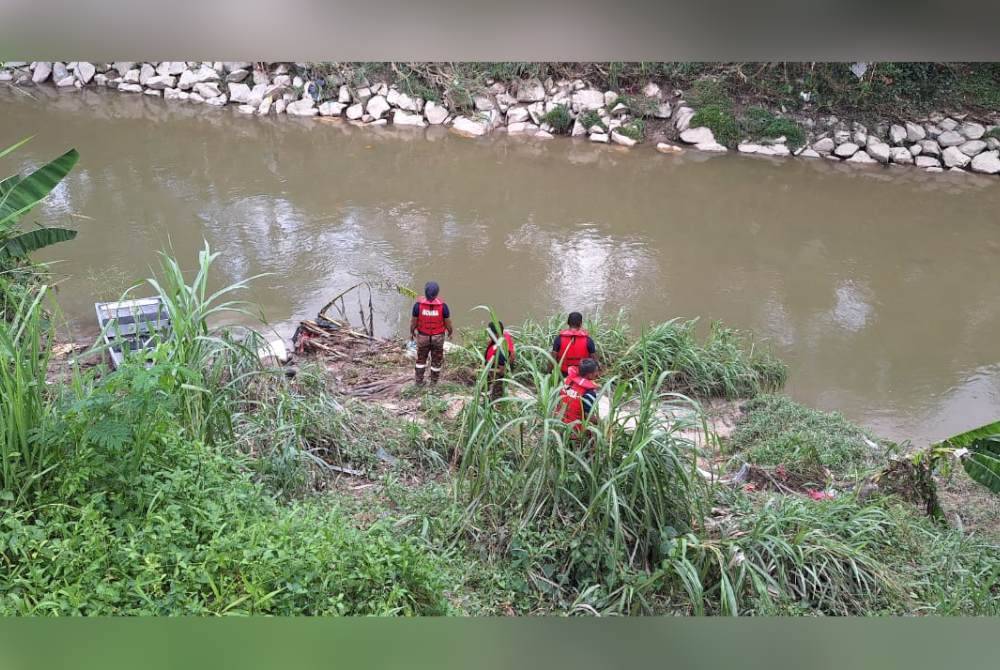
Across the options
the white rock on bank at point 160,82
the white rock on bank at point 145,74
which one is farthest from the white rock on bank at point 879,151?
the white rock on bank at point 145,74

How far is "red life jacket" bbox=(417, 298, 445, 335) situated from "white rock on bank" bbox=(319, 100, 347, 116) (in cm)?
893

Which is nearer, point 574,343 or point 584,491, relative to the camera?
point 584,491

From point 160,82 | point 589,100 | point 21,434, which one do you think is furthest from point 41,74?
point 21,434

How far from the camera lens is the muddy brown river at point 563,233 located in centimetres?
800

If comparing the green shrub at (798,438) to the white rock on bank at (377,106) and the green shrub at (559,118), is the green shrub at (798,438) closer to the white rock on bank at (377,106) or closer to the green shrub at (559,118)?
the green shrub at (559,118)

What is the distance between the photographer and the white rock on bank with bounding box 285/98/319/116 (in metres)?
14.0

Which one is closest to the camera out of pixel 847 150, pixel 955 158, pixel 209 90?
pixel 955 158

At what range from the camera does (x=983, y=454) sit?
13.5 feet

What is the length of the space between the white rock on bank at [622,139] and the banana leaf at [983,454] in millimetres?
9501

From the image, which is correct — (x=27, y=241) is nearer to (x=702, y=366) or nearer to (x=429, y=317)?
(x=429, y=317)

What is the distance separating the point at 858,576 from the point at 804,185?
945cm

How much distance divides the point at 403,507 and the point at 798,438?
2.88 metres

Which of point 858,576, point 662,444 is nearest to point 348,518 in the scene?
point 662,444
